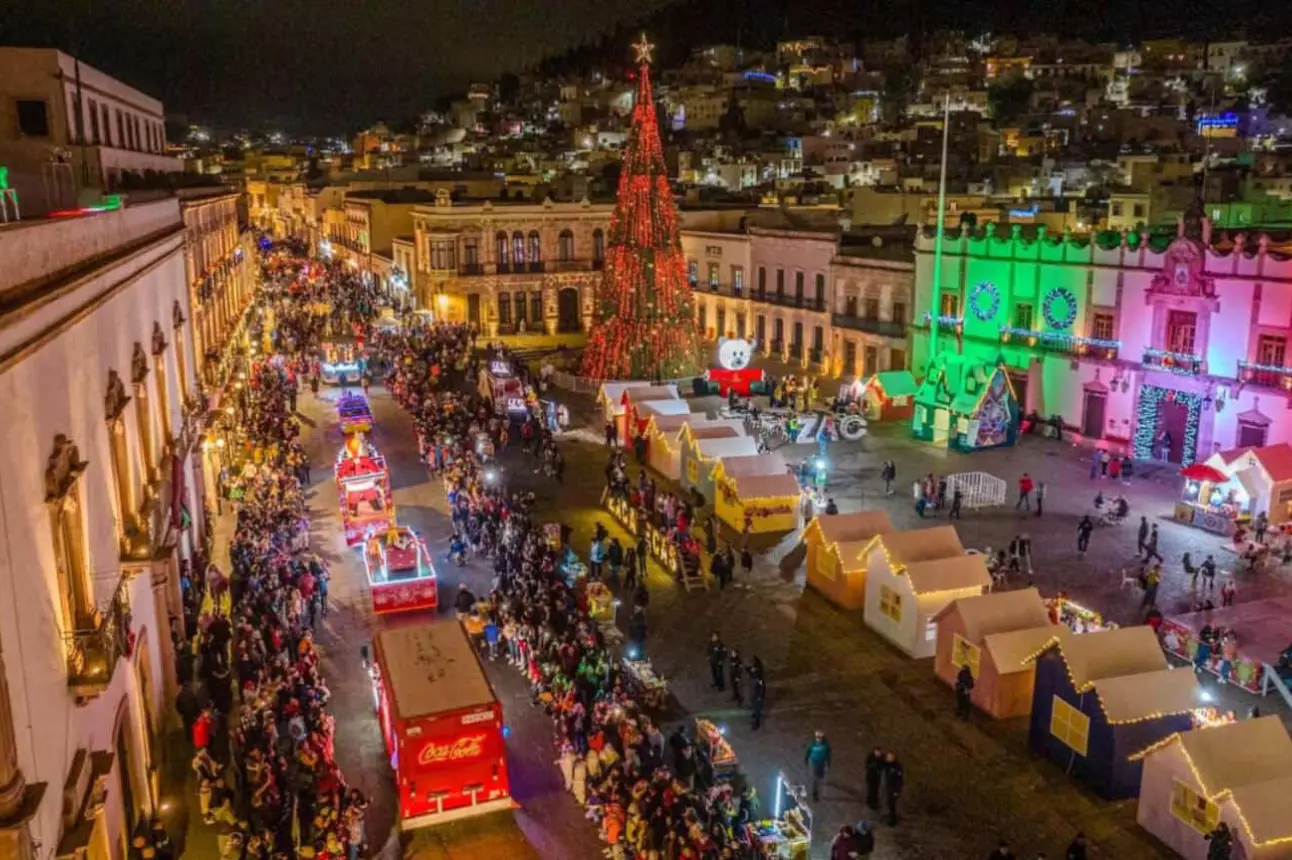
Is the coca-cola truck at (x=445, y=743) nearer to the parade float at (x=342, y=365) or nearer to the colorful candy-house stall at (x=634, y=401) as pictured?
the colorful candy-house stall at (x=634, y=401)

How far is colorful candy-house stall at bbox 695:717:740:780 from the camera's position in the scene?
15.1m

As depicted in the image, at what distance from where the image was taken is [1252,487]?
83.2 ft

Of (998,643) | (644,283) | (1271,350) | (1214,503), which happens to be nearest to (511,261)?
(644,283)

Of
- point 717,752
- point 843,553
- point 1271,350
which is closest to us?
point 717,752

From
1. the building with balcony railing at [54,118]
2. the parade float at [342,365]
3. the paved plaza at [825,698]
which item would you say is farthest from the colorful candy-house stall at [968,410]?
the building with balcony railing at [54,118]

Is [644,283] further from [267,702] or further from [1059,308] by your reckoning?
[267,702]

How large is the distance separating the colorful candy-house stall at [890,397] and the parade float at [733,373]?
499cm

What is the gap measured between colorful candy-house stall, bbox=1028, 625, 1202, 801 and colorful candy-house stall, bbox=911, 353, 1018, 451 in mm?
17519

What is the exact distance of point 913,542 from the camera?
19672mm

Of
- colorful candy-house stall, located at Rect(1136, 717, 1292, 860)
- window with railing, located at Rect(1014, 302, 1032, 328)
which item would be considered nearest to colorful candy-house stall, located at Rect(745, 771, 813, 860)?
colorful candy-house stall, located at Rect(1136, 717, 1292, 860)

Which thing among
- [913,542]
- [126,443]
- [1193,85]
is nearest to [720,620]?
[913,542]

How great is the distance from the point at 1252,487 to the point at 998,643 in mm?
12625

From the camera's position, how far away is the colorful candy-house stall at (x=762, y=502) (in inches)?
987

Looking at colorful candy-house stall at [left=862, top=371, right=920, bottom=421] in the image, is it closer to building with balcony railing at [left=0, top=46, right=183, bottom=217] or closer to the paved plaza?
the paved plaza
